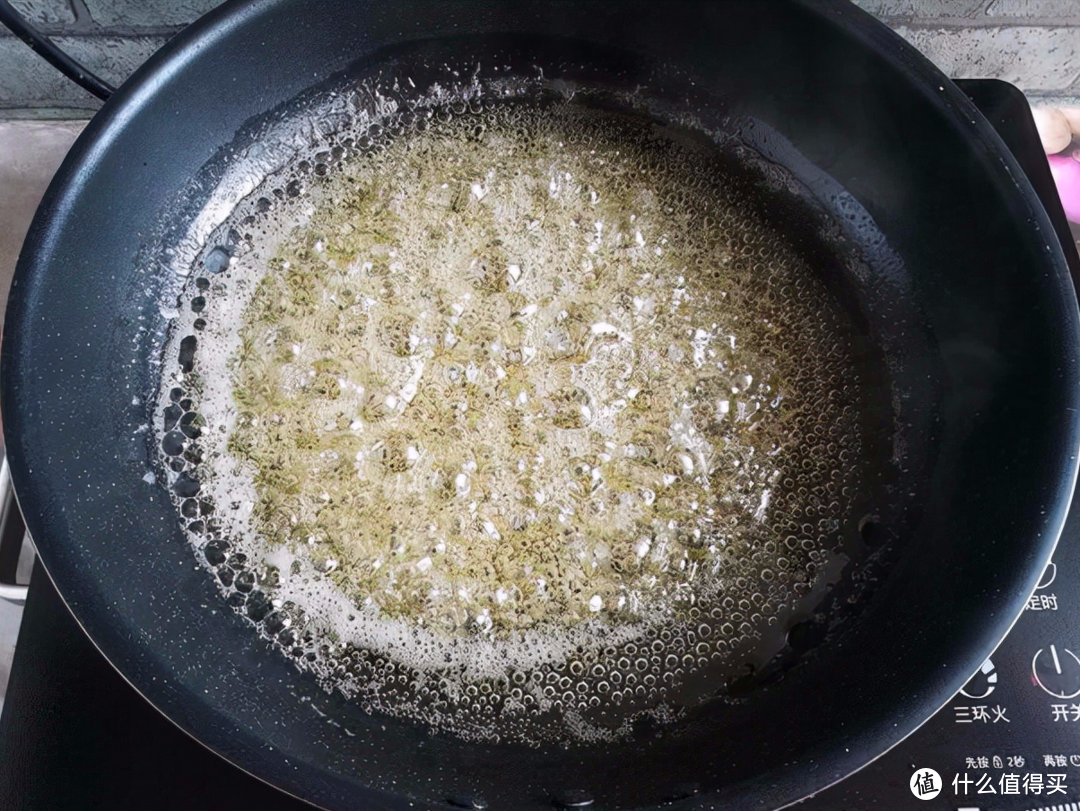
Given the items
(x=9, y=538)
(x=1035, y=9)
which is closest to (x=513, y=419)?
(x=9, y=538)

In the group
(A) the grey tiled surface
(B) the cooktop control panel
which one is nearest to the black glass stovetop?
(B) the cooktop control panel

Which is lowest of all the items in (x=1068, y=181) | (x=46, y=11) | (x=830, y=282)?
(x=830, y=282)

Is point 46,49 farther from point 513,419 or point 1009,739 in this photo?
point 1009,739

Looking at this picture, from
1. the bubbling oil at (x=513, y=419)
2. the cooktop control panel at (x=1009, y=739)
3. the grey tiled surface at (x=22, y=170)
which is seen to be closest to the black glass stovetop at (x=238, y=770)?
the cooktop control panel at (x=1009, y=739)

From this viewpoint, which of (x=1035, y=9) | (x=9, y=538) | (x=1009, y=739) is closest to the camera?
(x=1009, y=739)

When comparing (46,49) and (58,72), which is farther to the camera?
(58,72)

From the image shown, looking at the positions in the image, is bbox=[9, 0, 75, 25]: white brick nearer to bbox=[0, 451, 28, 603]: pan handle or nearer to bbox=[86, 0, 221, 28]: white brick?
bbox=[86, 0, 221, 28]: white brick

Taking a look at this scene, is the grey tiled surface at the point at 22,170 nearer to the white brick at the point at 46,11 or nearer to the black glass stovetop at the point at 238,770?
the white brick at the point at 46,11
